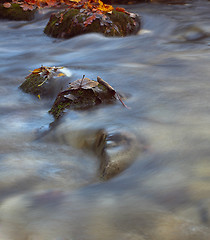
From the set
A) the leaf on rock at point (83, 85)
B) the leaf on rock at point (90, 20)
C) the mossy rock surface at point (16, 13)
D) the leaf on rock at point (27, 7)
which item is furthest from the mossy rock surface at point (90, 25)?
the leaf on rock at point (83, 85)

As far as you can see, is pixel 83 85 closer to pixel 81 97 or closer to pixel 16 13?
pixel 81 97

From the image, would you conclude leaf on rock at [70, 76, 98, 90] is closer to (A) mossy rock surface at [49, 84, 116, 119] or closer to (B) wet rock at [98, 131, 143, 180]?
(A) mossy rock surface at [49, 84, 116, 119]

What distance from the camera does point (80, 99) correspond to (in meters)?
3.35

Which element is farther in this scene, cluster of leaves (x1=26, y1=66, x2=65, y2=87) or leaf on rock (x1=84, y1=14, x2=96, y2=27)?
leaf on rock (x1=84, y1=14, x2=96, y2=27)

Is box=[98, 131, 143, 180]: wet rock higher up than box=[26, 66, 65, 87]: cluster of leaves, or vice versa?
box=[26, 66, 65, 87]: cluster of leaves

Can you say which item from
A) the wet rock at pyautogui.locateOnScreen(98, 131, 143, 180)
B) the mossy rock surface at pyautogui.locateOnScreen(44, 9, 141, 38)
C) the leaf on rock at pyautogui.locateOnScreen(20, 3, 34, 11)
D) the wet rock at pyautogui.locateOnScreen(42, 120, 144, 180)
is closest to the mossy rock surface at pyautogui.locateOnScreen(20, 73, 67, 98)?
the wet rock at pyautogui.locateOnScreen(42, 120, 144, 180)

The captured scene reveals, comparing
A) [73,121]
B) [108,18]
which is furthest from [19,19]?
[73,121]

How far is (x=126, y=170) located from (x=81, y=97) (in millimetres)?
1231

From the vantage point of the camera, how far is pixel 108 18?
7.18m

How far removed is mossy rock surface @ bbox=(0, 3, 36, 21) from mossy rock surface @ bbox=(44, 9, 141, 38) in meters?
2.02

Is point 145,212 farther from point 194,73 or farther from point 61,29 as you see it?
point 61,29

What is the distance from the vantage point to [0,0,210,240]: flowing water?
1.72 meters

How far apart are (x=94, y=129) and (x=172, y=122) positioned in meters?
0.69

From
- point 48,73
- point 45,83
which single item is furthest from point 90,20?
point 45,83
